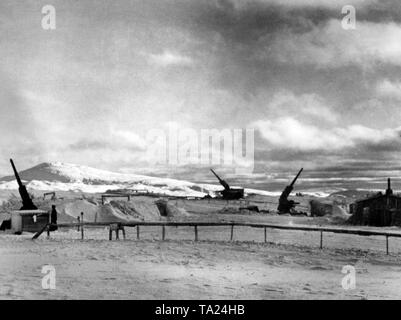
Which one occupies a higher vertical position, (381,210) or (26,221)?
(26,221)

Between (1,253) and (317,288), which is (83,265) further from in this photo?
(317,288)

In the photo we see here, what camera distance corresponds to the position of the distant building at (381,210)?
39.9 metres

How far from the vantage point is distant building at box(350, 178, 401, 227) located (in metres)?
39.9

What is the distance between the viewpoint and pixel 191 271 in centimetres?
1358

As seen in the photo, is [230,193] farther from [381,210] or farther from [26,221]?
[26,221]

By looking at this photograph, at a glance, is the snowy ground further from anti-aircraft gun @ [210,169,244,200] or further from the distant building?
anti-aircraft gun @ [210,169,244,200]

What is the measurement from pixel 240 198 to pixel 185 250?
6327 centimetres

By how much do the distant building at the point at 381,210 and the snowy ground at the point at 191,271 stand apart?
70.8 feet

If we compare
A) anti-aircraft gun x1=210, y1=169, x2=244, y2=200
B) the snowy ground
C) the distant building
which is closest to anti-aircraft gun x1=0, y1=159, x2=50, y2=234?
the snowy ground

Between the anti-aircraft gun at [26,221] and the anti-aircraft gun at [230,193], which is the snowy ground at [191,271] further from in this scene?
the anti-aircraft gun at [230,193]

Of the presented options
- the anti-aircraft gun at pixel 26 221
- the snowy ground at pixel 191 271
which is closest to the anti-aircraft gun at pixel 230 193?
the anti-aircraft gun at pixel 26 221

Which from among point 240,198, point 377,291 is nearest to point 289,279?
point 377,291

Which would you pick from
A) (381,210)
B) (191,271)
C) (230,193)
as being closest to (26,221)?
(191,271)

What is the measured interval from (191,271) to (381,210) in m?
30.3
